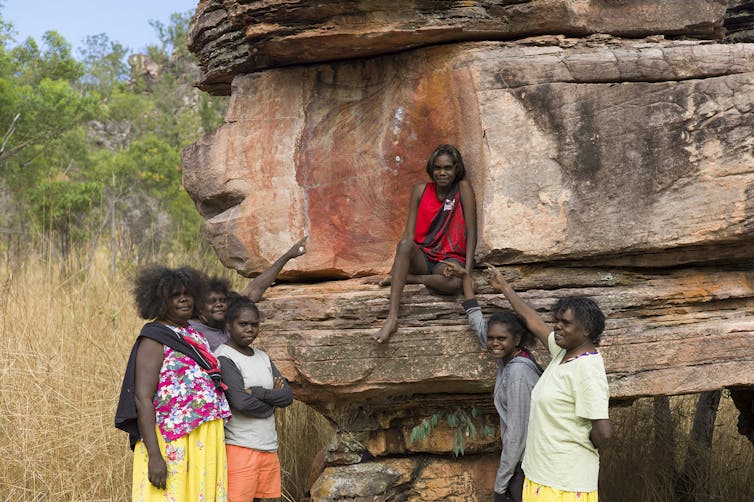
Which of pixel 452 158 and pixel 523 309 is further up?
pixel 452 158

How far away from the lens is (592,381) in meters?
3.76

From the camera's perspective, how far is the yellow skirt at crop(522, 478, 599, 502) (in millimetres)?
3846

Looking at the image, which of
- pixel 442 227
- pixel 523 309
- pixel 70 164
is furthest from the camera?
pixel 70 164

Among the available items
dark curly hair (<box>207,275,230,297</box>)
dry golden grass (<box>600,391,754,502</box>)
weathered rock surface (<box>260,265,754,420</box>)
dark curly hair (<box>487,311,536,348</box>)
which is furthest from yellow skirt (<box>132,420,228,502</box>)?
dry golden grass (<box>600,391,754,502</box>)

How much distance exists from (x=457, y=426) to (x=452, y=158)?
176cm

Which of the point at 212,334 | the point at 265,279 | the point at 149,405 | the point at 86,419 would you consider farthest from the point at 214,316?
the point at 86,419

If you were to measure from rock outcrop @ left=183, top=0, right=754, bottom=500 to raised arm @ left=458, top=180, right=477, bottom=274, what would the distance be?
3.1 inches

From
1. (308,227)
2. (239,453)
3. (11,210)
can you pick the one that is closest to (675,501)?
(308,227)

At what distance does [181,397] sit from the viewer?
12.6 ft

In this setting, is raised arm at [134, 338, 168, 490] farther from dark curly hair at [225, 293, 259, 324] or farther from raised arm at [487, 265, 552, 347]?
raised arm at [487, 265, 552, 347]

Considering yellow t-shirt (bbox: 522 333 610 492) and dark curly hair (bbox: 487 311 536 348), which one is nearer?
yellow t-shirt (bbox: 522 333 610 492)

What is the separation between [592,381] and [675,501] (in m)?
3.96

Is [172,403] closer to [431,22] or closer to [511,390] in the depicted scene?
[511,390]

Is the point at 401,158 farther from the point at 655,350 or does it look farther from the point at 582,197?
the point at 655,350
